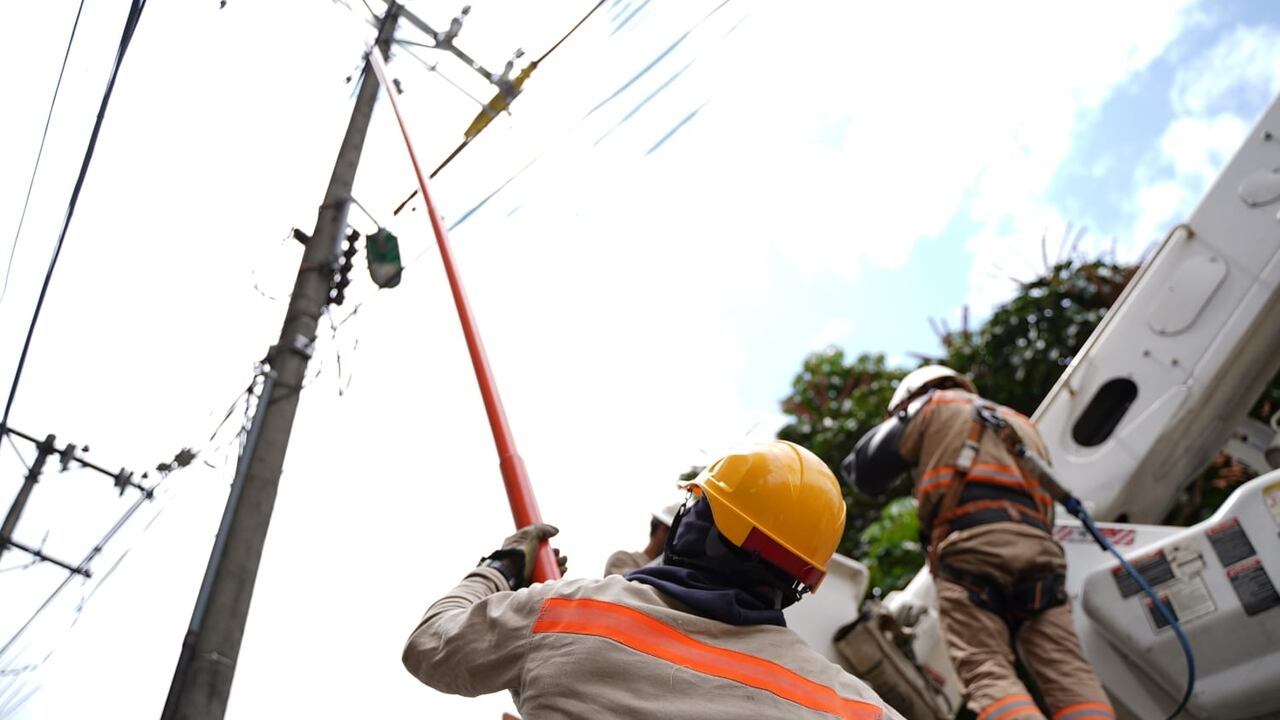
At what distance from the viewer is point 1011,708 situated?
3.58 m

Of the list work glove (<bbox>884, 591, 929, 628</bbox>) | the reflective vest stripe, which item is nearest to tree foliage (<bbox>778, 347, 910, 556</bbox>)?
work glove (<bbox>884, 591, 929, 628</bbox>)

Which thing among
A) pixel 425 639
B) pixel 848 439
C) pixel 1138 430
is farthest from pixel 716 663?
pixel 848 439

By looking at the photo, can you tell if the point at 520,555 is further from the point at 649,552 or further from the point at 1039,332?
the point at 1039,332

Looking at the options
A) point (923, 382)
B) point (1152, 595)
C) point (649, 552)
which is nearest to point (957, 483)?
point (923, 382)

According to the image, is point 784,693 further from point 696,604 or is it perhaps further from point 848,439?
point 848,439

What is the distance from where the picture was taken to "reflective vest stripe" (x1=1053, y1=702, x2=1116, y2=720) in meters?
3.70

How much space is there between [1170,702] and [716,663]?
3.39 meters

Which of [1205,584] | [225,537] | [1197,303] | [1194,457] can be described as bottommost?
[225,537]

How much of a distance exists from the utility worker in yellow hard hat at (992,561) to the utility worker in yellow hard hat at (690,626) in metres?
2.11

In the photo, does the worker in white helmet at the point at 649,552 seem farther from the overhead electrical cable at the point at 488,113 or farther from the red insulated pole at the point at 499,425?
the overhead electrical cable at the point at 488,113

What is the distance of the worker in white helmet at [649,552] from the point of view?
3.40 m

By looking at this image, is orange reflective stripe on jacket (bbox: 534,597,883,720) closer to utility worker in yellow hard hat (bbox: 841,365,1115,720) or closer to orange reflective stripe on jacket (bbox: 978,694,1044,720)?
orange reflective stripe on jacket (bbox: 978,694,1044,720)

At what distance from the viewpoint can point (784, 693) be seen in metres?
1.69

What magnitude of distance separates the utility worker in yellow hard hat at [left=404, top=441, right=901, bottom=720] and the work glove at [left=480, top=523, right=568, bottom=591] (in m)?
0.03
